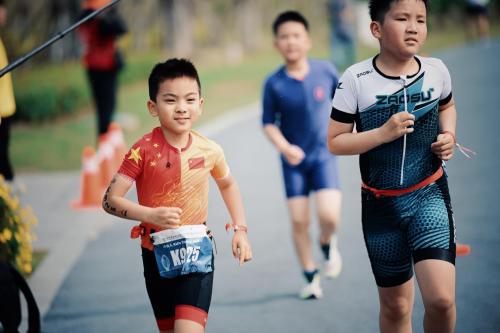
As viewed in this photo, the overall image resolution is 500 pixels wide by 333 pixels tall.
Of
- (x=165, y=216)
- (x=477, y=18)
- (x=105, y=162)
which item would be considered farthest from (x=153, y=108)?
(x=477, y=18)

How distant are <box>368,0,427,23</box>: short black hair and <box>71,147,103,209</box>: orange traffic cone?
5.69m

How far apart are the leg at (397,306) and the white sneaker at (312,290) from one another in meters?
1.77

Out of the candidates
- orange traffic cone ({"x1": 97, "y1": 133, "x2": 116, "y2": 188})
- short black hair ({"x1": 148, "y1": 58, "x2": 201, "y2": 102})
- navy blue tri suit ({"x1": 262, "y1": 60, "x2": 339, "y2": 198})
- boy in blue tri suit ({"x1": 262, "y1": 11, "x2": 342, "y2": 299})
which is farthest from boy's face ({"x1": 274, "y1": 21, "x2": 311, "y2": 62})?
orange traffic cone ({"x1": 97, "y1": 133, "x2": 116, "y2": 188})

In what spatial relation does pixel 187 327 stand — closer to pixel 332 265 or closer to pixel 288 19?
pixel 332 265

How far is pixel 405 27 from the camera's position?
438 centimetres

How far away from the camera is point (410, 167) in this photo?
4523 mm

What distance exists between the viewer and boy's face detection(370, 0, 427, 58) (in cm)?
437

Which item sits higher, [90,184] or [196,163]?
[196,163]

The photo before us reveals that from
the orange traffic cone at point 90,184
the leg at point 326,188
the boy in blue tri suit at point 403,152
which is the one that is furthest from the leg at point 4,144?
the boy in blue tri suit at point 403,152

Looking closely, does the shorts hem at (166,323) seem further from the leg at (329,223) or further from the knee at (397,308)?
the leg at (329,223)

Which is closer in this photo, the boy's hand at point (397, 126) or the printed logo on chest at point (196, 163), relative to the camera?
the boy's hand at point (397, 126)

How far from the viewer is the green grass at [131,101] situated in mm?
13602

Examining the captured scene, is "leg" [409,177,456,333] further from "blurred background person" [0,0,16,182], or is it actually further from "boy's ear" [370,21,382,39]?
"blurred background person" [0,0,16,182]

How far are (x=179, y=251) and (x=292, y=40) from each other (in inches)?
103
